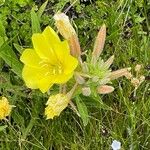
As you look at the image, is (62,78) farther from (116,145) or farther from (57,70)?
(116,145)

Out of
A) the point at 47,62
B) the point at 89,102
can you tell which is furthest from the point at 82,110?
the point at 47,62

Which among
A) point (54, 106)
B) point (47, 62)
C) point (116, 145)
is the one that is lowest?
point (116, 145)

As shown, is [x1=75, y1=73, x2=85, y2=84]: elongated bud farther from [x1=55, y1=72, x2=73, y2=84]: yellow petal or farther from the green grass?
the green grass

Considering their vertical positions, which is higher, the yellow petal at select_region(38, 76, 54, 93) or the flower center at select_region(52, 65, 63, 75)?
the flower center at select_region(52, 65, 63, 75)

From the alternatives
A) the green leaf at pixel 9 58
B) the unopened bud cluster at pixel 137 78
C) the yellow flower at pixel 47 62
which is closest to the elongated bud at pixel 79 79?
the yellow flower at pixel 47 62

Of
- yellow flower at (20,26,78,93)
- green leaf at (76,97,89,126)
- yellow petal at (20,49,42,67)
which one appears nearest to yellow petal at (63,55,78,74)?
yellow flower at (20,26,78,93)

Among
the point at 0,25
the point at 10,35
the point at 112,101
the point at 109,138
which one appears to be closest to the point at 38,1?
the point at 10,35

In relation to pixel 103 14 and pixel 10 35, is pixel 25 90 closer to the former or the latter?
pixel 10 35

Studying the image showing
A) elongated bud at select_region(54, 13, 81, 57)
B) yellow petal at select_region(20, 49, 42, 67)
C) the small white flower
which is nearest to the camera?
elongated bud at select_region(54, 13, 81, 57)
